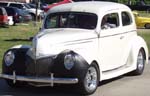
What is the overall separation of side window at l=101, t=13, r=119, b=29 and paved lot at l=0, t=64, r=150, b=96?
4.45ft

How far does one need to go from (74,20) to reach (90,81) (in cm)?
182

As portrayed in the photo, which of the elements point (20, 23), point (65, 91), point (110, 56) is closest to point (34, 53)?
point (65, 91)

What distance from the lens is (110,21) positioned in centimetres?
1182

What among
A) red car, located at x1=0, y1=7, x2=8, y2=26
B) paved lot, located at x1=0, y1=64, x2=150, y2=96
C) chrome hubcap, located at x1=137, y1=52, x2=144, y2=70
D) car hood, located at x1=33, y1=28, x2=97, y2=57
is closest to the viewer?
car hood, located at x1=33, y1=28, x2=97, y2=57

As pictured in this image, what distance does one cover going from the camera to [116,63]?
11695 millimetres

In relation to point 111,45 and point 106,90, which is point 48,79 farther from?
point 111,45

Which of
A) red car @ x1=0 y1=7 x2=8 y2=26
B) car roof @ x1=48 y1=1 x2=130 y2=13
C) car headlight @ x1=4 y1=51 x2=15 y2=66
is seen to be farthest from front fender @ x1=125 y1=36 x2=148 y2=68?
red car @ x1=0 y1=7 x2=8 y2=26

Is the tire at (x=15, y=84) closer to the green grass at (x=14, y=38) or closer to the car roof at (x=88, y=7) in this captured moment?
the car roof at (x=88, y=7)

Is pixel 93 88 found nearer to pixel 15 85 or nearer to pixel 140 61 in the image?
pixel 15 85

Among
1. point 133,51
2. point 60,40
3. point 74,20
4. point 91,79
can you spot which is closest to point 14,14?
point 133,51

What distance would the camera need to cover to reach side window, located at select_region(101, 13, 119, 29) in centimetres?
1150

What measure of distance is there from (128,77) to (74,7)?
2.44m

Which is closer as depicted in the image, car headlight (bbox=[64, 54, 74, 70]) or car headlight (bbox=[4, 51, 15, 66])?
car headlight (bbox=[64, 54, 74, 70])

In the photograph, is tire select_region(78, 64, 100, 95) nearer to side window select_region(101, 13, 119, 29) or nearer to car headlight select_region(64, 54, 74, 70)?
car headlight select_region(64, 54, 74, 70)
